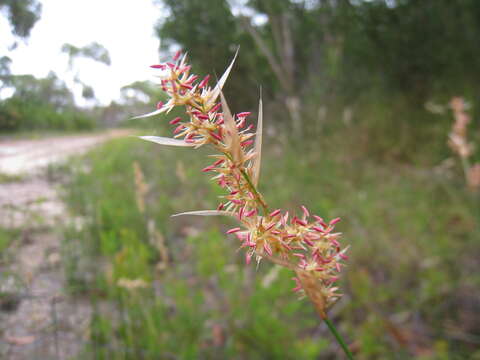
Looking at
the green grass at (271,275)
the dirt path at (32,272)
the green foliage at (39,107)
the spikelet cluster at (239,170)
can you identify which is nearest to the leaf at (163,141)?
the spikelet cluster at (239,170)

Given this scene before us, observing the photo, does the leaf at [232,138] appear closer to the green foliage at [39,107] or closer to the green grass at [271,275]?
the green foliage at [39,107]

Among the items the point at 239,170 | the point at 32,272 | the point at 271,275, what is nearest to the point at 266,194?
the point at 271,275

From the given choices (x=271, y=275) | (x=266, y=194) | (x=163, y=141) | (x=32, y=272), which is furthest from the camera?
(x=266, y=194)

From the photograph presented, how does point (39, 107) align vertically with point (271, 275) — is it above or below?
above

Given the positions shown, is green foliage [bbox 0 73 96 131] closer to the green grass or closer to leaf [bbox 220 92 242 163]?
the green grass

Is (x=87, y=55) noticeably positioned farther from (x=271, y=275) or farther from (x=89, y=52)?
(x=271, y=275)

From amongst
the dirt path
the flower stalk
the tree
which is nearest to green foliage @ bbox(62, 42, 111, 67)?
the tree
